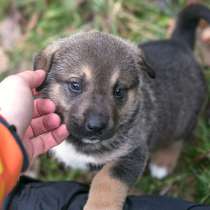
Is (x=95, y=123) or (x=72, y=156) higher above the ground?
(x=95, y=123)

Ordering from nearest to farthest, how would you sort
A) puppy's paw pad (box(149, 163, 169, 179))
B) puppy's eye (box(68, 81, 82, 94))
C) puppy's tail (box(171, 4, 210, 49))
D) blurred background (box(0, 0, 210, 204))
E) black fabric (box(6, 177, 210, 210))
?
black fabric (box(6, 177, 210, 210)) < puppy's eye (box(68, 81, 82, 94)) < puppy's tail (box(171, 4, 210, 49)) < puppy's paw pad (box(149, 163, 169, 179)) < blurred background (box(0, 0, 210, 204))

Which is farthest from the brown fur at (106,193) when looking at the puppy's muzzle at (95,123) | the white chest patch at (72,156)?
the puppy's muzzle at (95,123)

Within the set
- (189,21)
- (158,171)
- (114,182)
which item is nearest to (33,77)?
(114,182)

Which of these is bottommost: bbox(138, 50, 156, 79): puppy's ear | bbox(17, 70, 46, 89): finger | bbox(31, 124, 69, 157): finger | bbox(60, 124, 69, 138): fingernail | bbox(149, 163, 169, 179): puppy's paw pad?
bbox(149, 163, 169, 179): puppy's paw pad

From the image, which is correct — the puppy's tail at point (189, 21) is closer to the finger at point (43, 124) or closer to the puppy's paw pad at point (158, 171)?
the puppy's paw pad at point (158, 171)

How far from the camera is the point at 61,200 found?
2732 millimetres

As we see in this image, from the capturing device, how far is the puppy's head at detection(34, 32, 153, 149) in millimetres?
2855

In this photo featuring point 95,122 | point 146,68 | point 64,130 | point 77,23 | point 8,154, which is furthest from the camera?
point 77,23

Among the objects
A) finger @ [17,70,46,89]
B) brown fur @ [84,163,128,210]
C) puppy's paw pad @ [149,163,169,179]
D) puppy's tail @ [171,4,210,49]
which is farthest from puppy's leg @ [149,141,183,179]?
finger @ [17,70,46,89]

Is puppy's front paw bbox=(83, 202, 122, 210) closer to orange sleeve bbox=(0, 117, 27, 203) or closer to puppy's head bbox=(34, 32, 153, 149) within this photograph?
puppy's head bbox=(34, 32, 153, 149)

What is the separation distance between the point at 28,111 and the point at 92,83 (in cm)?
45

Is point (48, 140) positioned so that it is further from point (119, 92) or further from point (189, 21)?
point (189, 21)

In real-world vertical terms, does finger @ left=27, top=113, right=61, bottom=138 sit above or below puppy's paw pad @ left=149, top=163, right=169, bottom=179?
above

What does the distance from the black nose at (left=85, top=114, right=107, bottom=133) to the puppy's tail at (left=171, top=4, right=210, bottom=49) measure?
1616mm
